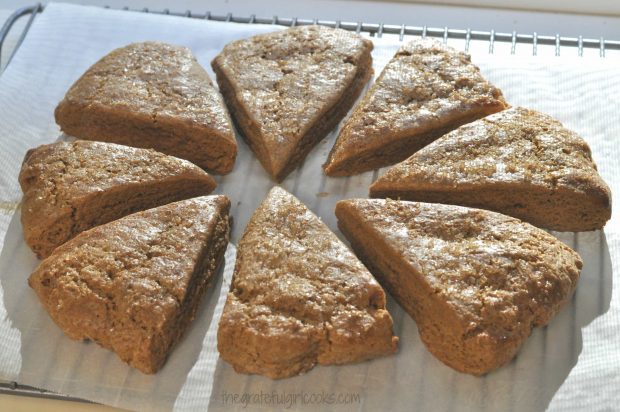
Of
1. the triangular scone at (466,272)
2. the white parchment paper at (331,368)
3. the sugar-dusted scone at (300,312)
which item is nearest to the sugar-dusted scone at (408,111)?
the white parchment paper at (331,368)

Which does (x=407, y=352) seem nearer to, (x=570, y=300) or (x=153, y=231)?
(x=570, y=300)

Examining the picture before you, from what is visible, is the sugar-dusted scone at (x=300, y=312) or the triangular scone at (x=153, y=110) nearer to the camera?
the sugar-dusted scone at (x=300, y=312)

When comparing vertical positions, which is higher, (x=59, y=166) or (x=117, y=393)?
(x=59, y=166)

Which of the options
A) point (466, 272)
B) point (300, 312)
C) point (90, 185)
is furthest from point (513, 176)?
point (90, 185)

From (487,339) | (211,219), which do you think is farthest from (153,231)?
(487,339)

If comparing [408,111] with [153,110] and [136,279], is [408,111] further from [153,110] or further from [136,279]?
[136,279]

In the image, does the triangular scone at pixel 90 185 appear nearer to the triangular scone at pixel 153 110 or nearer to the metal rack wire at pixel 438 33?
the triangular scone at pixel 153 110
